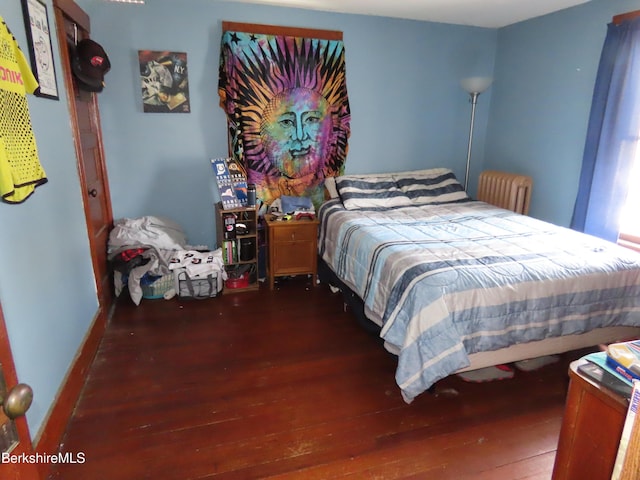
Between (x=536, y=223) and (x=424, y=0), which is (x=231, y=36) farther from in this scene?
(x=536, y=223)

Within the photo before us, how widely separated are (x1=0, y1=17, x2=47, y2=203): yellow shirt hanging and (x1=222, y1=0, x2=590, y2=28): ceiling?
2.40m

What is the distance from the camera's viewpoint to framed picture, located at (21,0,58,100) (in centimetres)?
176

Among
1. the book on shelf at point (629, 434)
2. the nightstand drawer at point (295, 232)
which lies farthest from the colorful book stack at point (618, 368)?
the nightstand drawer at point (295, 232)

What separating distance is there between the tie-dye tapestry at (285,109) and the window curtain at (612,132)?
1.93 meters

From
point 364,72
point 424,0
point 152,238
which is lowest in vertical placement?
point 152,238

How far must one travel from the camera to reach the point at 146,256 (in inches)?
118

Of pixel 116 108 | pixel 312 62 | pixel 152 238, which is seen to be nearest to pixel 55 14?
pixel 116 108

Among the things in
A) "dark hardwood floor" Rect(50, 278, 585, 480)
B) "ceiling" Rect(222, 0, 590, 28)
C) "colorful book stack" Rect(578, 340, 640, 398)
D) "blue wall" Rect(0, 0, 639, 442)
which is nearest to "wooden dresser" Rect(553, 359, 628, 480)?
"colorful book stack" Rect(578, 340, 640, 398)

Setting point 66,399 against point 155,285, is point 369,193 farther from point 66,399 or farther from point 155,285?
point 66,399

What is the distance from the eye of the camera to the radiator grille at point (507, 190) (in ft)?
11.6

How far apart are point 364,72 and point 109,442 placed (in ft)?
10.9

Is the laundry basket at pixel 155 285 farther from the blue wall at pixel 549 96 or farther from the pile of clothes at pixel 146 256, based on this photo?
the blue wall at pixel 549 96

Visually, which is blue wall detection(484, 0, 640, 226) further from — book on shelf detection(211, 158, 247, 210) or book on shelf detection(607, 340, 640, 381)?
book on shelf detection(607, 340, 640, 381)

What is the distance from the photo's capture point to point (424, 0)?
307 centimetres
